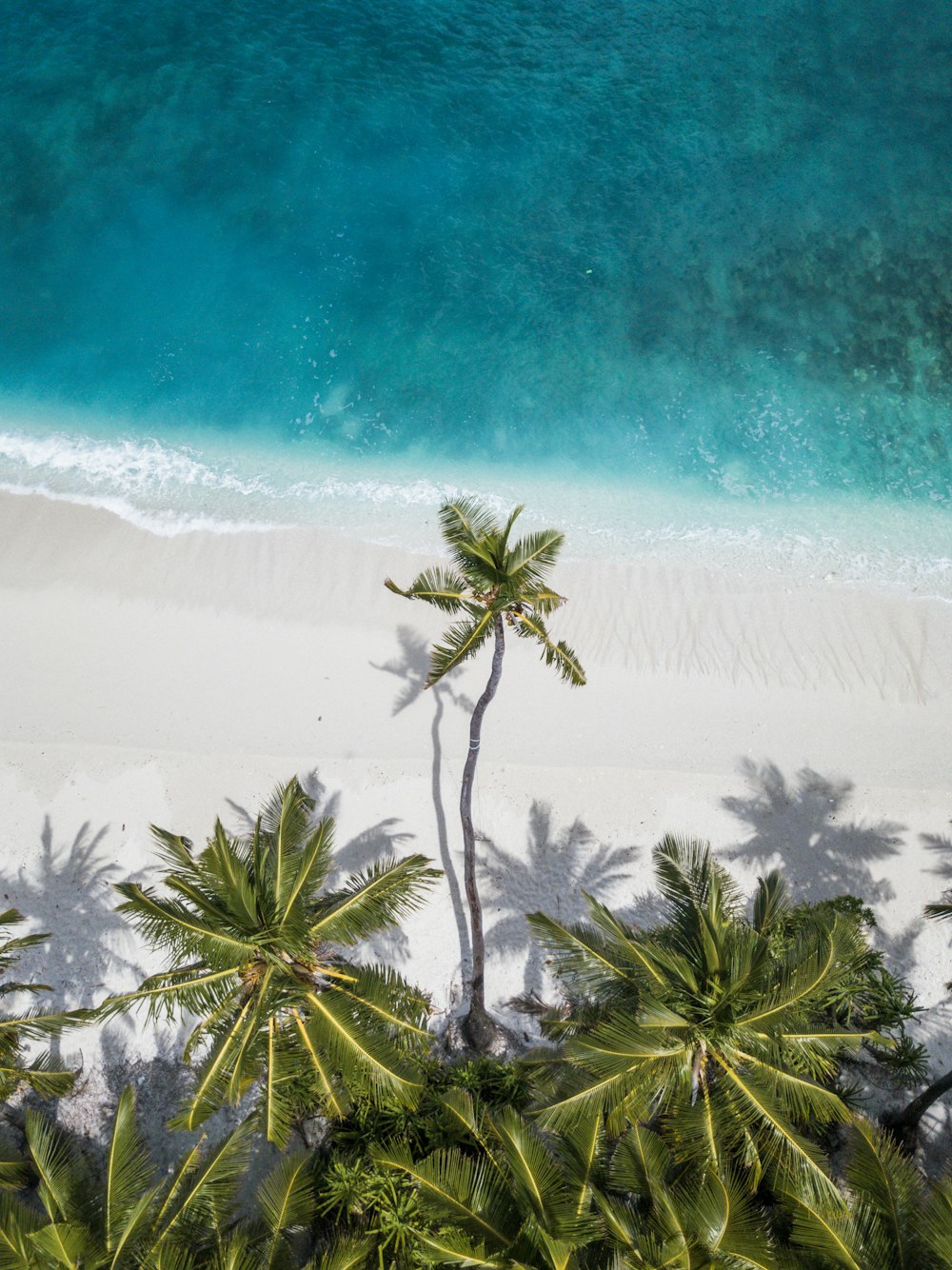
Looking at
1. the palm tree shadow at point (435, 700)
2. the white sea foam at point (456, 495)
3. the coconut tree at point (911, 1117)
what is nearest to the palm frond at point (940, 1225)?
the coconut tree at point (911, 1117)

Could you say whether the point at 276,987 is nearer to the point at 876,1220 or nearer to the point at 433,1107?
the point at 433,1107

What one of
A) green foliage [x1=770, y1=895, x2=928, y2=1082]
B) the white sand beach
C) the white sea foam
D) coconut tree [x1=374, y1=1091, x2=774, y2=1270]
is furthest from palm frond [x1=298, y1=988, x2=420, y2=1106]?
the white sea foam

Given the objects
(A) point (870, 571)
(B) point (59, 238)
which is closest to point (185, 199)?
(B) point (59, 238)

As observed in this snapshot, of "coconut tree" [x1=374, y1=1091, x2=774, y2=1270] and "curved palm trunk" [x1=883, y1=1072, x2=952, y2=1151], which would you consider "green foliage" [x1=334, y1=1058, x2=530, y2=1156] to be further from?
"curved palm trunk" [x1=883, y1=1072, x2=952, y2=1151]

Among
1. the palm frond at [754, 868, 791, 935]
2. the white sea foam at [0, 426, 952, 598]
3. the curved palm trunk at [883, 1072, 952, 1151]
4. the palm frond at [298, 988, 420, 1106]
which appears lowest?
the curved palm trunk at [883, 1072, 952, 1151]

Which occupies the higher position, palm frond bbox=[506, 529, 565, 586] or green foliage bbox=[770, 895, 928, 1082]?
palm frond bbox=[506, 529, 565, 586]
